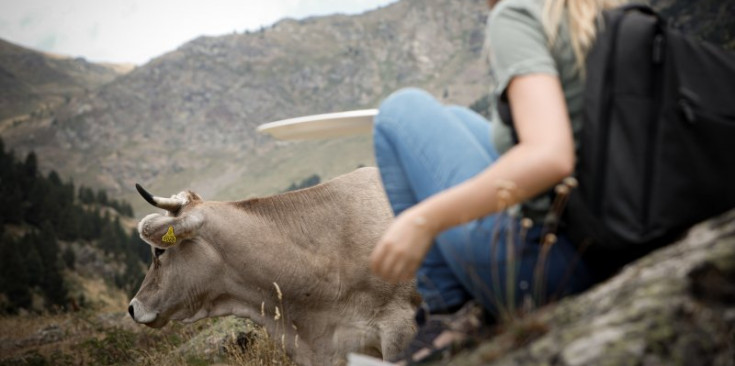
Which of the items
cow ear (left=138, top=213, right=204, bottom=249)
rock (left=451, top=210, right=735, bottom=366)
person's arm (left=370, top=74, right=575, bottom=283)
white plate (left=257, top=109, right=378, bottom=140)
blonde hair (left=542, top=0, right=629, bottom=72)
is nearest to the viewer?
rock (left=451, top=210, right=735, bottom=366)

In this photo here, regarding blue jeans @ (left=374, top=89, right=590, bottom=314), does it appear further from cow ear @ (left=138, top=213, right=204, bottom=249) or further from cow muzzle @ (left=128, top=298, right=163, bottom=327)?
cow muzzle @ (left=128, top=298, right=163, bottom=327)

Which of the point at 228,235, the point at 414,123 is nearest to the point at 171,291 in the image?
the point at 228,235

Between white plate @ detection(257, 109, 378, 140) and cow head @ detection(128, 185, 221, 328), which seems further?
cow head @ detection(128, 185, 221, 328)

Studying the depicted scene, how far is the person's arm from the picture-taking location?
2354 mm

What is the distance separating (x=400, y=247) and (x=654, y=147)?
1.03 meters

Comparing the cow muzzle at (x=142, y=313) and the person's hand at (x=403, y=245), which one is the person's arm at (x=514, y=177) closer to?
the person's hand at (x=403, y=245)

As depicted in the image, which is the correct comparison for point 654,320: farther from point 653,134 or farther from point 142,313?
point 142,313

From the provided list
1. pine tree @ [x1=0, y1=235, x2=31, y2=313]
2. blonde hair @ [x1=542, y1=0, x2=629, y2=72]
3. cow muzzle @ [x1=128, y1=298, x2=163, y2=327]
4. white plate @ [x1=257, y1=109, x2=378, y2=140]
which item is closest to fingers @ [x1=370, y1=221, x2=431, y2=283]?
blonde hair @ [x1=542, y1=0, x2=629, y2=72]

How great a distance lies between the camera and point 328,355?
6.59m

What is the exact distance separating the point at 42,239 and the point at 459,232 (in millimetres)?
78765

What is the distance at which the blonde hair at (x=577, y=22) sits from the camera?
2.65 meters

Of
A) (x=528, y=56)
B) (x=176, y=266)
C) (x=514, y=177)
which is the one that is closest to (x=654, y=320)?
(x=514, y=177)

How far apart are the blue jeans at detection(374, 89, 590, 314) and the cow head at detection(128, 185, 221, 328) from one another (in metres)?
3.97

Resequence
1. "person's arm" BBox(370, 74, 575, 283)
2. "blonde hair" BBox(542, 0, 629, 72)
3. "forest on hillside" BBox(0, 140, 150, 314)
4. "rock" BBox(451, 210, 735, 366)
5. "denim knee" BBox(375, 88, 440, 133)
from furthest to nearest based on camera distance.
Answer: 1. "forest on hillside" BBox(0, 140, 150, 314)
2. "denim knee" BBox(375, 88, 440, 133)
3. "blonde hair" BBox(542, 0, 629, 72)
4. "person's arm" BBox(370, 74, 575, 283)
5. "rock" BBox(451, 210, 735, 366)
